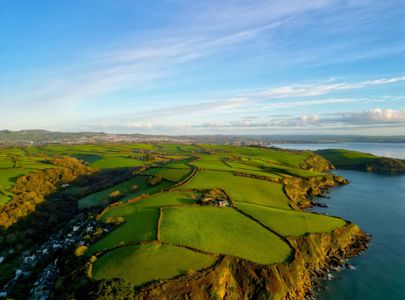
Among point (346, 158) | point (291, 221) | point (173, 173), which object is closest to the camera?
point (291, 221)

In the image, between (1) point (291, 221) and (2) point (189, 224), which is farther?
(1) point (291, 221)

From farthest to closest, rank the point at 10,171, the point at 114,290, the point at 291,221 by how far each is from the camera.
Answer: the point at 10,171 → the point at 291,221 → the point at 114,290

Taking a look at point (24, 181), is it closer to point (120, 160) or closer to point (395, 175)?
point (120, 160)

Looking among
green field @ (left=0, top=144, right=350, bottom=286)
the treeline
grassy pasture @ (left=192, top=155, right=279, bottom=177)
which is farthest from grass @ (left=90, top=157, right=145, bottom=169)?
green field @ (left=0, top=144, right=350, bottom=286)

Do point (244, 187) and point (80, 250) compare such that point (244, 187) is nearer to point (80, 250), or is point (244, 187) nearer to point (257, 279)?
point (257, 279)

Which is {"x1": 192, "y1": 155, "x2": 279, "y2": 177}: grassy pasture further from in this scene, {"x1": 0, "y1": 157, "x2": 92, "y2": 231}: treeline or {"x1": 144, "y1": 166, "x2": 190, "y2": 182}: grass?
{"x1": 0, "y1": 157, "x2": 92, "y2": 231}: treeline

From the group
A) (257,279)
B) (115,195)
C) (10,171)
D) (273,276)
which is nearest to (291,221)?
(273,276)

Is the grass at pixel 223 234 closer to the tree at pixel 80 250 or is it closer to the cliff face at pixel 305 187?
the tree at pixel 80 250
